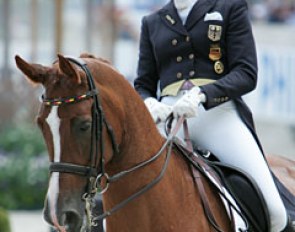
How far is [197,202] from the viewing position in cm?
502

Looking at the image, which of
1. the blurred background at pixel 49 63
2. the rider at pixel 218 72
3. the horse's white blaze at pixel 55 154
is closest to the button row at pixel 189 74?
the rider at pixel 218 72

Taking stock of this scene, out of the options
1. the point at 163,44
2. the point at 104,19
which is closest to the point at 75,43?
the point at 104,19

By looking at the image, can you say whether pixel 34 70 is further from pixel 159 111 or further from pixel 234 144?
pixel 234 144

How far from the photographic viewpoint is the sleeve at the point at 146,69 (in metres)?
5.66

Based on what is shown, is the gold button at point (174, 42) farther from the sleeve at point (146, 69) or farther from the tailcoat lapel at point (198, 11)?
the sleeve at point (146, 69)

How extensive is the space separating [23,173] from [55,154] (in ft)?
27.9

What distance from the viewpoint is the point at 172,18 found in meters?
5.53

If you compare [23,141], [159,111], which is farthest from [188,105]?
[23,141]

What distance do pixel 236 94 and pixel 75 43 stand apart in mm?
11455

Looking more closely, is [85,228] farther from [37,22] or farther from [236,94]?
[37,22]

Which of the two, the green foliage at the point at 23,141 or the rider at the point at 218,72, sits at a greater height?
the rider at the point at 218,72

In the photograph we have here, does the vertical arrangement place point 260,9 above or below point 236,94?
below

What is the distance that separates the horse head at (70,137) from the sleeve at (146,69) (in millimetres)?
1179

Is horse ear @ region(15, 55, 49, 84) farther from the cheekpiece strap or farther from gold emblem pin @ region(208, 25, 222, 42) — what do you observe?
gold emblem pin @ region(208, 25, 222, 42)
